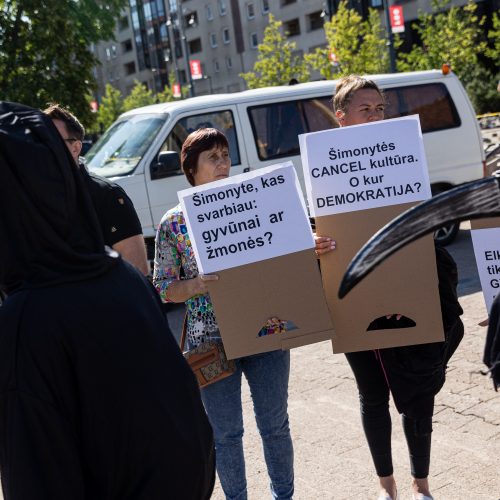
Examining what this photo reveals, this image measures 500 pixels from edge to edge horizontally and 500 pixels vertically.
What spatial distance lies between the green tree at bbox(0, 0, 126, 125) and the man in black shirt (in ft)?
35.9

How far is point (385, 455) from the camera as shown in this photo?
327 centimetres

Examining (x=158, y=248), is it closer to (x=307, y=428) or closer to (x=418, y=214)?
(x=307, y=428)

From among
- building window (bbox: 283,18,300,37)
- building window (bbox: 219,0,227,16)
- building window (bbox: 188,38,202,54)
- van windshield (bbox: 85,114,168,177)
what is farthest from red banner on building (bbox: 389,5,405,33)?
building window (bbox: 188,38,202,54)

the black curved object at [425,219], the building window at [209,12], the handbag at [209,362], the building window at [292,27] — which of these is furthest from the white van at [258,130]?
the building window at [209,12]

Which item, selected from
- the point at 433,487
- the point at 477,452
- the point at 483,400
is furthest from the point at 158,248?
the point at 483,400

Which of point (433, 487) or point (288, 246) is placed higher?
point (288, 246)

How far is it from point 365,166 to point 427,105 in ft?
23.4

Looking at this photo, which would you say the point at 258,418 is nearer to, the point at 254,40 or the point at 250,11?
the point at 254,40

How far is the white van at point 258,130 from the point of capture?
8.25 meters

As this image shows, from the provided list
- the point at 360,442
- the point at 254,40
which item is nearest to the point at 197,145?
the point at 360,442

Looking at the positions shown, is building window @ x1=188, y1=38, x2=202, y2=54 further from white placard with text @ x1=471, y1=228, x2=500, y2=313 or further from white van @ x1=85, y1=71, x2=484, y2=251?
white placard with text @ x1=471, y1=228, x2=500, y2=313

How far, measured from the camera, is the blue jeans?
306 cm

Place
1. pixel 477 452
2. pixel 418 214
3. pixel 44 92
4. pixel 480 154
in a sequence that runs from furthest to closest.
A: pixel 44 92, pixel 480 154, pixel 477 452, pixel 418 214

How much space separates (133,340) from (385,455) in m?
1.96
